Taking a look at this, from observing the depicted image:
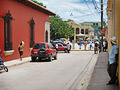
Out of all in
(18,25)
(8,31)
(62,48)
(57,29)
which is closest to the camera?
(8,31)

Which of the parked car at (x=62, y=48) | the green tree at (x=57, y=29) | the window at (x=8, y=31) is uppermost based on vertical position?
the green tree at (x=57, y=29)

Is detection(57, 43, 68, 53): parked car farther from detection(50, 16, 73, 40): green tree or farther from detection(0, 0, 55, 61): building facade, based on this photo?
detection(50, 16, 73, 40): green tree

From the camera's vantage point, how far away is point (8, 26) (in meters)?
20.6

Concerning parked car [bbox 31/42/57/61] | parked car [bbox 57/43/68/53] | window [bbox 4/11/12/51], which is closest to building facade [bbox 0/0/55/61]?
window [bbox 4/11/12/51]

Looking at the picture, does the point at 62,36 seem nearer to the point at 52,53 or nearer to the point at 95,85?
the point at 52,53

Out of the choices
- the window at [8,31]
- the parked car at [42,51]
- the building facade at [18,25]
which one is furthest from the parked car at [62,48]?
the window at [8,31]

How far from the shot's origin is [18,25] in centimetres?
2291

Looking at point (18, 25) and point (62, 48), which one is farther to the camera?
point (62, 48)

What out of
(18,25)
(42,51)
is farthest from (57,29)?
(42,51)

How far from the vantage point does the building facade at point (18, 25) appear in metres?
19.6

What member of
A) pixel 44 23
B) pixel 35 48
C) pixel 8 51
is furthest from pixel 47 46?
pixel 44 23

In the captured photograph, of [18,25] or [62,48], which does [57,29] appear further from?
[18,25]

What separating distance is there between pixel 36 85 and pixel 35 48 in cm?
1146

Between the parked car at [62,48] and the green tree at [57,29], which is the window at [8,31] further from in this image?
the green tree at [57,29]
